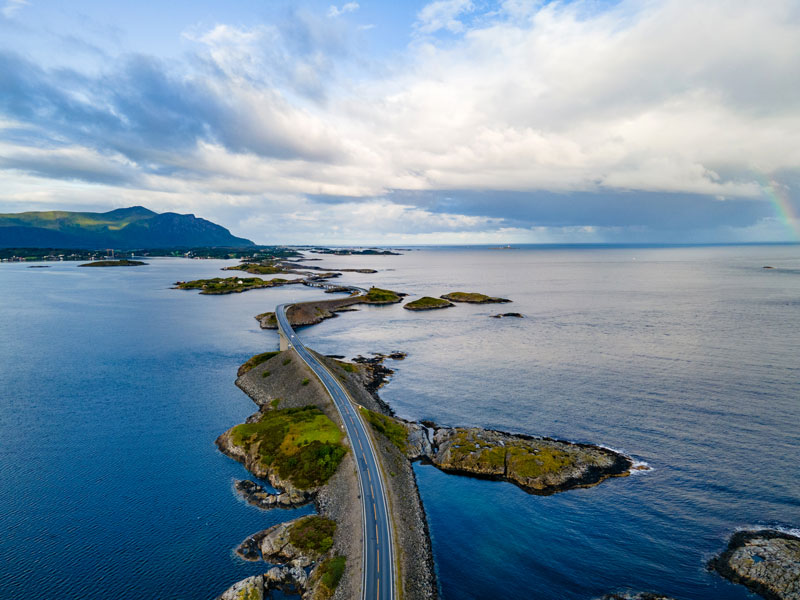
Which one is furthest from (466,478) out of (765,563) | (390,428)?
(765,563)

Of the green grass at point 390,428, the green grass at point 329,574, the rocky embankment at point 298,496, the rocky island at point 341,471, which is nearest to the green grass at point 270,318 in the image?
the rocky embankment at point 298,496

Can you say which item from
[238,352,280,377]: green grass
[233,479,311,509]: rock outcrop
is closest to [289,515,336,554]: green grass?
[233,479,311,509]: rock outcrop

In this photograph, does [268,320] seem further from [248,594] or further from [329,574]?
[329,574]

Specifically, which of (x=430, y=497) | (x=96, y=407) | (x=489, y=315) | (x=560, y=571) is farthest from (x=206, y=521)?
(x=489, y=315)

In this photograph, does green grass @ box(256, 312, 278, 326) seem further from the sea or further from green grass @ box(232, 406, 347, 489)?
green grass @ box(232, 406, 347, 489)

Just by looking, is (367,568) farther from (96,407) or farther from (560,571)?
(96,407)
